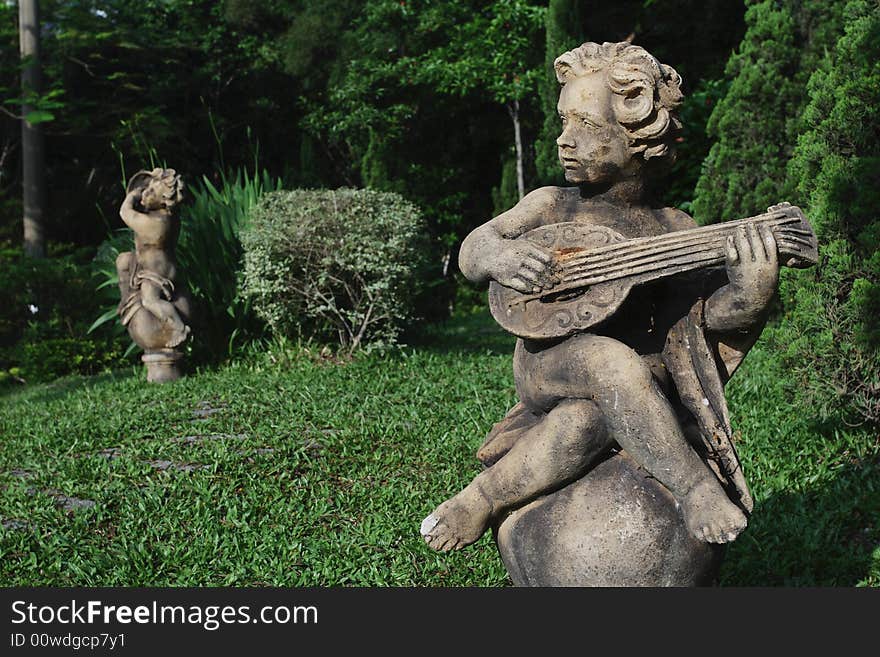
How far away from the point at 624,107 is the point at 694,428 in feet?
3.22

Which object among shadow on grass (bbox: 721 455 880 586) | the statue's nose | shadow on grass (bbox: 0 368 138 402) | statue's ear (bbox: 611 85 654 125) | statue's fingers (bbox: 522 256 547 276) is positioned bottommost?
shadow on grass (bbox: 0 368 138 402)

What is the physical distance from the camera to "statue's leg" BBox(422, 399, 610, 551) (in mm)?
2721

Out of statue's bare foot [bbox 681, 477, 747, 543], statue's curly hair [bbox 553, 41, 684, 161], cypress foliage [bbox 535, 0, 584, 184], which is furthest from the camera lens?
cypress foliage [bbox 535, 0, 584, 184]

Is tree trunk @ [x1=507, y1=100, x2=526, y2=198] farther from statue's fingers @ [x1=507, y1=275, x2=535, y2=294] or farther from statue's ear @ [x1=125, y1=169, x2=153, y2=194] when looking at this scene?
statue's fingers @ [x1=507, y1=275, x2=535, y2=294]

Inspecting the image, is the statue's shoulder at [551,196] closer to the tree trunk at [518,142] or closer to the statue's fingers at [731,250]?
the statue's fingers at [731,250]

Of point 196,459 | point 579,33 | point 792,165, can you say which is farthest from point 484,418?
point 579,33

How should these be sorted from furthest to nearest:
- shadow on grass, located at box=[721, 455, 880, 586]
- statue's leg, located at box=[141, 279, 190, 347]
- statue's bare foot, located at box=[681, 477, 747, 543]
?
statue's leg, located at box=[141, 279, 190, 347] → shadow on grass, located at box=[721, 455, 880, 586] → statue's bare foot, located at box=[681, 477, 747, 543]

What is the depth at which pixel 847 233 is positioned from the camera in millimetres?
5395

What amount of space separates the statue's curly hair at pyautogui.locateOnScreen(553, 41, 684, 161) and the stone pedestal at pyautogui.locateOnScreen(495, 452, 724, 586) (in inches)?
37.0

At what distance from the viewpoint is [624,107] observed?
9.07 ft

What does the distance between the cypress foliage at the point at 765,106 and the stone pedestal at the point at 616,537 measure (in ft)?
19.4

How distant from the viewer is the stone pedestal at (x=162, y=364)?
859 centimetres

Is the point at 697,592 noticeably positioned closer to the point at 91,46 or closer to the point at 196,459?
the point at 196,459

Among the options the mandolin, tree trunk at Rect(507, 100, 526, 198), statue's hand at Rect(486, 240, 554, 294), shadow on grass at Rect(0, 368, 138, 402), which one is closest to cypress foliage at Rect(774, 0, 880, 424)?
the mandolin
